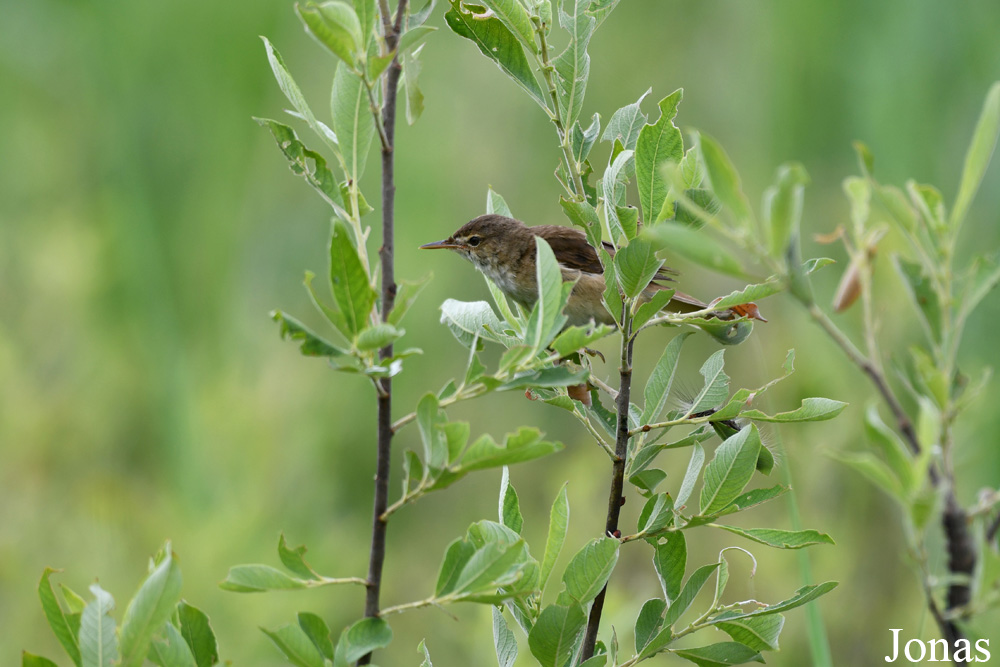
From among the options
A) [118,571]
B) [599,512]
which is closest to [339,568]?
[118,571]

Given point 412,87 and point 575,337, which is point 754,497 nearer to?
point 575,337

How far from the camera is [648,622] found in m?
0.76

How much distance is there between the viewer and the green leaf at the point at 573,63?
0.77 m

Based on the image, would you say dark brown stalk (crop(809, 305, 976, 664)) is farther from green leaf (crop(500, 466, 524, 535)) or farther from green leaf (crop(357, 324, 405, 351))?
green leaf (crop(500, 466, 524, 535))

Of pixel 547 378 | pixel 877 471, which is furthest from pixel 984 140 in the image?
pixel 547 378

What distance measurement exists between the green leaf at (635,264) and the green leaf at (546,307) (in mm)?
71

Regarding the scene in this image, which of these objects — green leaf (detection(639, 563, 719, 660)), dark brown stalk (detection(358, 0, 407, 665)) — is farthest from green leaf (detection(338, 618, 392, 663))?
green leaf (detection(639, 563, 719, 660))

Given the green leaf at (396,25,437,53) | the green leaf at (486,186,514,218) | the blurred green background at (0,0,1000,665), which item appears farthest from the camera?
the blurred green background at (0,0,1000,665)

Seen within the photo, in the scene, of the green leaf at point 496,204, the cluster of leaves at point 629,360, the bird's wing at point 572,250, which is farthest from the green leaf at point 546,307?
the bird's wing at point 572,250

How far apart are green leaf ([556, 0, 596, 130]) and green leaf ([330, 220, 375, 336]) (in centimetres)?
29

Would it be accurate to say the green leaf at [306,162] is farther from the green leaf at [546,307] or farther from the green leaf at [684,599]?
the green leaf at [684,599]

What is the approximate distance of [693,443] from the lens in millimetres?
793

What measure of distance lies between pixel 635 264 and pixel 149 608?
0.39 meters

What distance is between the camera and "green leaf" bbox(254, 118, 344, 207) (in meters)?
0.72
